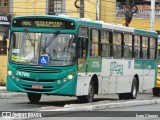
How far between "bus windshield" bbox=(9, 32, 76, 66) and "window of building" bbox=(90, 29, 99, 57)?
5.40ft

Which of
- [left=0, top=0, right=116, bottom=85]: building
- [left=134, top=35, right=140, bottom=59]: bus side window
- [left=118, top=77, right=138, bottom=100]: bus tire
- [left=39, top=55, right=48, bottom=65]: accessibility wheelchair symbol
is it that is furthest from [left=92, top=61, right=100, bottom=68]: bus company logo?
[left=0, top=0, right=116, bottom=85]: building

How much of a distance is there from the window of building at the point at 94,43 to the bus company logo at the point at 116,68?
1.81 meters

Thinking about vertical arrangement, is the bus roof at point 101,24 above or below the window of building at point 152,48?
above

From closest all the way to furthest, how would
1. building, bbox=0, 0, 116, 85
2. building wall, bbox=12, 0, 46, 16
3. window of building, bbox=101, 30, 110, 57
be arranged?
1. window of building, bbox=101, 30, 110, 57
2. building, bbox=0, 0, 116, 85
3. building wall, bbox=12, 0, 46, 16

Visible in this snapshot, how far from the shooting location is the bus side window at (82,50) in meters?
18.6

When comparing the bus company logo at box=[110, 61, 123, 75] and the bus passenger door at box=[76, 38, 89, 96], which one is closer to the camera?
the bus passenger door at box=[76, 38, 89, 96]

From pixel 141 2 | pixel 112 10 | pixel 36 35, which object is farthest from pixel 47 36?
pixel 141 2

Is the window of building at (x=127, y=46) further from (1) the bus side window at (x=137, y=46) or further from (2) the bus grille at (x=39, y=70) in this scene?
(2) the bus grille at (x=39, y=70)

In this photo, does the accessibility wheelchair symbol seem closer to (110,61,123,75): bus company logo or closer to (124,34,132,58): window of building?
(110,61,123,75): bus company logo

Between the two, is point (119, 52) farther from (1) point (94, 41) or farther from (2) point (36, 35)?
(2) point (36, 35)

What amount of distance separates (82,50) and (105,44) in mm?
2450

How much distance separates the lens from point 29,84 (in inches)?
727

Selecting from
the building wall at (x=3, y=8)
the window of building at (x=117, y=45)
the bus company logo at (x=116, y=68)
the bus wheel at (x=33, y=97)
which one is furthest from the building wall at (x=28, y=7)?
the bus wheel at (x=33, y=97)

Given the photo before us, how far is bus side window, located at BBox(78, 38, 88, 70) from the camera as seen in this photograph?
18.6m
